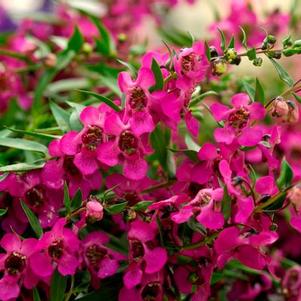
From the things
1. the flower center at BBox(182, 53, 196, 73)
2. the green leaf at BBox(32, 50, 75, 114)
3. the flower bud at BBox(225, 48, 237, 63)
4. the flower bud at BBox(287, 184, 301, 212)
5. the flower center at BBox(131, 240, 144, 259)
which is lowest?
the green leaf at BBox(32, 50, 75, 114)

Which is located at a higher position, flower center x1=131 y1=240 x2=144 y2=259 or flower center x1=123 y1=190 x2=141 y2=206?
flower center x1=123 y1=190 x2=141 y2=206

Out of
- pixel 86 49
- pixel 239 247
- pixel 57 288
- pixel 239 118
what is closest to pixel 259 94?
pixel 239 118

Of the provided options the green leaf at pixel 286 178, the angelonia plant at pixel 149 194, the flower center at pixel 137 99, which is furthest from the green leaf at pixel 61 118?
the green leaf at pixel 286 178

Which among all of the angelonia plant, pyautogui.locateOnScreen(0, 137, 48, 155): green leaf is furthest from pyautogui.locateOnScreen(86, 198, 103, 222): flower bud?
pyautogui.locateOnScreen(0, 137, 48, 155): green leaf

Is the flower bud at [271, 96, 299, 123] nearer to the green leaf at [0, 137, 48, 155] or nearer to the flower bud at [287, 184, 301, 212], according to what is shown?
the flower bud at [287, 184, 301, 212]

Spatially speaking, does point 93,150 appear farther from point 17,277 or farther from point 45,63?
point 45,63

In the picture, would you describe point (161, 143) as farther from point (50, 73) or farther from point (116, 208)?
point (50, 73)

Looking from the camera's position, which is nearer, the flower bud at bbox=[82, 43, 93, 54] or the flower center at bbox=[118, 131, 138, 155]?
the flower center at bbox=[118, 131, 138, 155]
